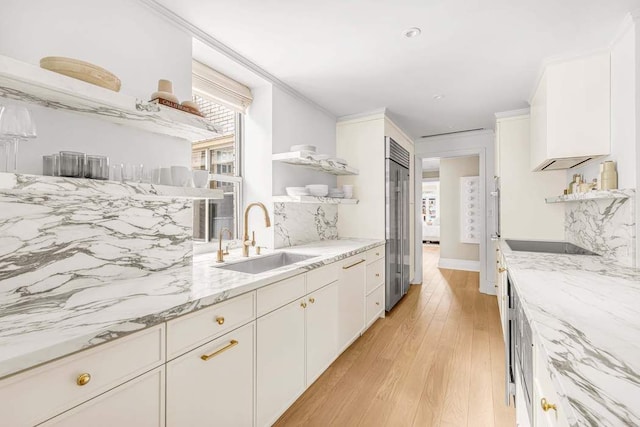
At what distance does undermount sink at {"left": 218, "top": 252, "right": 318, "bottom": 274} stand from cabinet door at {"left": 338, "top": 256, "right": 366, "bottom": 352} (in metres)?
0.40

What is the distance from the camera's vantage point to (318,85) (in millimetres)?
2865

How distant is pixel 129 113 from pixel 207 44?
98 centimetres

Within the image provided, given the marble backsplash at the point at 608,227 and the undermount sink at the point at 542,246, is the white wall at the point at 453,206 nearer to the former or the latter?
the undermount sink at the point at 542,246

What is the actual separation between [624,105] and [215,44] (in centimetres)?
284

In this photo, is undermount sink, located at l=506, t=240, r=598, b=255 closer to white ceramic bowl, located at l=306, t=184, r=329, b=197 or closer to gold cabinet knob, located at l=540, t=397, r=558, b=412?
white ceramic bowl, located at l=306, t=184, r=329, b=197

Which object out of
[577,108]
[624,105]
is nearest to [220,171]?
[577,108]

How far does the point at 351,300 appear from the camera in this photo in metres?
2.68

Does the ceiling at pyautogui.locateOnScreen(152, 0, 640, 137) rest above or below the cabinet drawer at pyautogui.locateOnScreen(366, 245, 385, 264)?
above

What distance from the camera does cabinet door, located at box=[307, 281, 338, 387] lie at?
2053 mm

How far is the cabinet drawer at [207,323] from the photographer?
1.14m

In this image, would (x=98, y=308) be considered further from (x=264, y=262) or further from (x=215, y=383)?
(x=264, y=262)

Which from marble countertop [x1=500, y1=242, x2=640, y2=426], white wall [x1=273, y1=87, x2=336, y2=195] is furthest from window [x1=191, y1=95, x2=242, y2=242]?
marble countertop [x1=500, y1=242, x2=640, y2=426]

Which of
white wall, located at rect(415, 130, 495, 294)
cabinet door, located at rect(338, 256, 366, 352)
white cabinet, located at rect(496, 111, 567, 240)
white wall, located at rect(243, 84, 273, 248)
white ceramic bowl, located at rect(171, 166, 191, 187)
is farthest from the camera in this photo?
white wall, located at rect(415, 130, 495, 294)

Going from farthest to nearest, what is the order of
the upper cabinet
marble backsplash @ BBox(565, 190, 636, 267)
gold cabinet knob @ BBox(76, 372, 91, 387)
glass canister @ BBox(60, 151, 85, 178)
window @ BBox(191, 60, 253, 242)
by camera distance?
window @ BBox(191, 60, 253, 242), the upper cabinet, marble backsplash @ BBox(565, 190, 636, 267), glass canister @ BBox(60, 151, 85, 178), gold cabinet knob @ BBox(76, 372, 91, 387)
